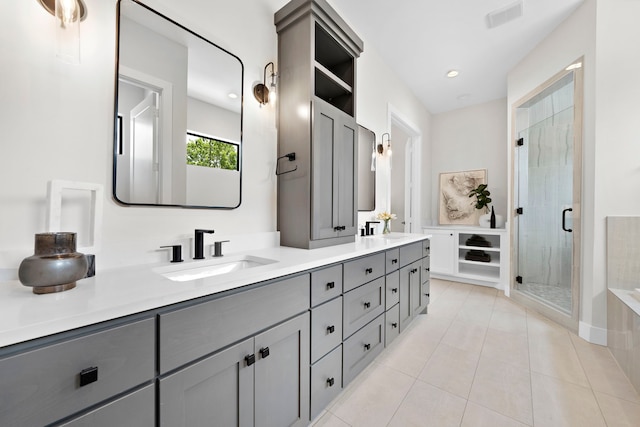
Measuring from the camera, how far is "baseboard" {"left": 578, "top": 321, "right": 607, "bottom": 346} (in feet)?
7.05

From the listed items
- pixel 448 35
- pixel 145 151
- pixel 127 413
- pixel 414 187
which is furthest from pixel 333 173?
pixel 414 187

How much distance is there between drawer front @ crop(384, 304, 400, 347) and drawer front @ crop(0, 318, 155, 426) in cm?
160

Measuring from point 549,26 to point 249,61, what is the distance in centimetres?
303

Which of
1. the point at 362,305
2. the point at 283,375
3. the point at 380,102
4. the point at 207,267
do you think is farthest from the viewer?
the point at 380,102

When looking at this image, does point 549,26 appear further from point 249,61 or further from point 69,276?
point 69,276

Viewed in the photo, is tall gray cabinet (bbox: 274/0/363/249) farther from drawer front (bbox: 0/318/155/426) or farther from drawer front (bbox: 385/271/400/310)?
drawer front (bbox: 0/318/155/426)

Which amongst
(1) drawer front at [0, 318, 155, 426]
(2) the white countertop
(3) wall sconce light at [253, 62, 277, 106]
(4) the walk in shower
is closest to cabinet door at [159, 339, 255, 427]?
(1) drawer front at [0, 318, 155, 426]

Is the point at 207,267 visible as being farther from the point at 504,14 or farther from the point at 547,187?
the point at 547,187

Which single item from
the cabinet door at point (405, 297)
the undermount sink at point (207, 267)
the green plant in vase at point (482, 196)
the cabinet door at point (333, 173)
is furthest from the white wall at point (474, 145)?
the undermount sink at point (207, 267)

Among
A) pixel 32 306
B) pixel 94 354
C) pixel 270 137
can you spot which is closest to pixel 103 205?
pixel 32 306

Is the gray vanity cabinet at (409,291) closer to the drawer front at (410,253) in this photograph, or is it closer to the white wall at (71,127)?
the drawer front at (410,253)

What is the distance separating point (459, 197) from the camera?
4.41 m

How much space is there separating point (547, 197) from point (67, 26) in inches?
159

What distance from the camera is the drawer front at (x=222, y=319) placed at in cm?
76
